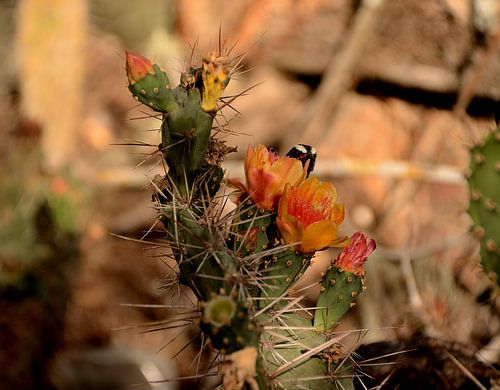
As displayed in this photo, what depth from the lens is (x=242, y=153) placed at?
407 cm

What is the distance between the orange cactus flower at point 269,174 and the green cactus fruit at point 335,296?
147 millimetres

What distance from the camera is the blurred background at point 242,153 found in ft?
10.6

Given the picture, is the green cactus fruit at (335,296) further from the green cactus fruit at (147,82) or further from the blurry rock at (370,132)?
the blurry rock at (370,132)

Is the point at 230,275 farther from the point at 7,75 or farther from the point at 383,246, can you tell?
the point at 7,75

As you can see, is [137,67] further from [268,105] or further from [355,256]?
[268,105]

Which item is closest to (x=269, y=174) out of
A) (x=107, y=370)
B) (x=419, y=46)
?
(x=107, y=370)

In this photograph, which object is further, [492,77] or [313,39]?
[313,39]

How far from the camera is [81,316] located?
386cm

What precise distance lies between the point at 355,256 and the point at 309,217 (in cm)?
10


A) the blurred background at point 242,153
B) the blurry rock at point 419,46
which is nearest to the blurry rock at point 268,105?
the blurred background at point 242,153

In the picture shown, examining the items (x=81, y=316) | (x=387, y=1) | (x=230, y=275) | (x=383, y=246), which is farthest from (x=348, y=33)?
(x=230, y=275)

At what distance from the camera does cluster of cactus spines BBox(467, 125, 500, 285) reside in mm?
1584

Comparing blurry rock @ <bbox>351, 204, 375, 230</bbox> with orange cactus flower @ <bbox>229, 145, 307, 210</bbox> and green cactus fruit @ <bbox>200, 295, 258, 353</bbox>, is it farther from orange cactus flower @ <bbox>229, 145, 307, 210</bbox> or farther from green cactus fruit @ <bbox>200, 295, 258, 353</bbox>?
green cactus fruit @ <bbox>200, 295, 258, 353</bbox>

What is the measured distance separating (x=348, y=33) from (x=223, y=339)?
325cm
